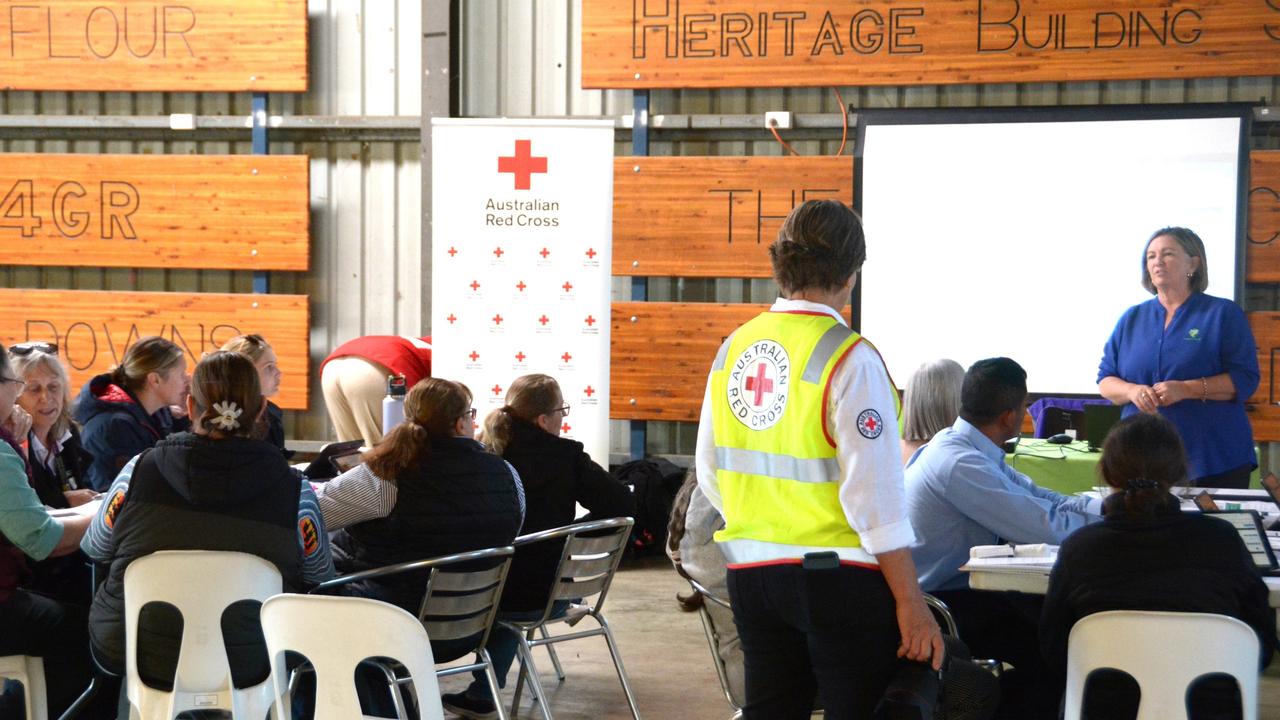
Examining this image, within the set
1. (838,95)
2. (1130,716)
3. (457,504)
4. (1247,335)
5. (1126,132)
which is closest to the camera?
(1130,716)

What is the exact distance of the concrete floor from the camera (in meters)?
3.92

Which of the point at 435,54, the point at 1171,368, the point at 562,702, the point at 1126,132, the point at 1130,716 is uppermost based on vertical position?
the point at 435,54

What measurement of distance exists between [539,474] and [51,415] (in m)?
1.41

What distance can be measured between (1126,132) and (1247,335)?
209 cm

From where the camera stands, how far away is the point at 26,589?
3.08m

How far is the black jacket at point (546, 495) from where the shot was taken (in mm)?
3572

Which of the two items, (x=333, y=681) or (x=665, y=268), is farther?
(x=665, y=268)

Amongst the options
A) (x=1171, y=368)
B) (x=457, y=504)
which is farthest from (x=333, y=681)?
(x=1171, y=368)

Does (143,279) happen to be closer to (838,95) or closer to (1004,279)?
(838,95)

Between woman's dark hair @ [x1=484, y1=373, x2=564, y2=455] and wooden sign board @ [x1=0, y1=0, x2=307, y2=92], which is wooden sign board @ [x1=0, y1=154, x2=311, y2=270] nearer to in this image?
wooden sign board @ [x1=0, y1=0, x2=307, y2=92]

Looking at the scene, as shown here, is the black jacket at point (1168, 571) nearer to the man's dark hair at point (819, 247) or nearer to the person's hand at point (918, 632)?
the person's hand at point (918, 632)

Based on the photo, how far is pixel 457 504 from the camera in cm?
316

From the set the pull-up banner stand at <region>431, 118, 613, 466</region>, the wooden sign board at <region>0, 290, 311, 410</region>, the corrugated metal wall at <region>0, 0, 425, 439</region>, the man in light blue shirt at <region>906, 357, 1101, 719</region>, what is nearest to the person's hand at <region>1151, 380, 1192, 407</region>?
the man in light blue shirt at <region>906, 357, 1101, 719</region>

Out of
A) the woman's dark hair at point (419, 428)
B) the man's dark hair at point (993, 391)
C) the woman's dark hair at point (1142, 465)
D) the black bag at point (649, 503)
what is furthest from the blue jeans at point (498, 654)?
the black bag at point (649, 503)
